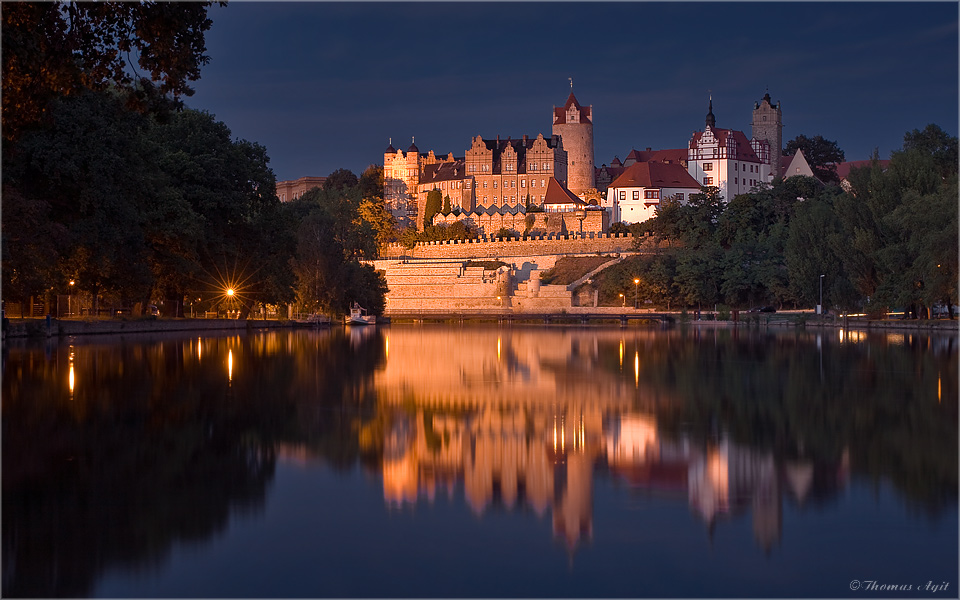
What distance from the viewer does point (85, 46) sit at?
54.5ft

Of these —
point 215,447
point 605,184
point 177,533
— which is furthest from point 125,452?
point 605,184

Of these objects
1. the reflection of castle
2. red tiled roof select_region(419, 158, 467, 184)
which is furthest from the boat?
red tiled roof select_region(419, 158, 467, 184)

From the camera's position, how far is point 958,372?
19.0 meters

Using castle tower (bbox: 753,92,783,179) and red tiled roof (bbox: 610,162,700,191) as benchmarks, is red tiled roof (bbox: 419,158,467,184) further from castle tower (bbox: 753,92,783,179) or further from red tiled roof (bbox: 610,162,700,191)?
castle tower (bbox: 753,92,783,179)

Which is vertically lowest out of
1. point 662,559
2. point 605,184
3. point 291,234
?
point 662,559

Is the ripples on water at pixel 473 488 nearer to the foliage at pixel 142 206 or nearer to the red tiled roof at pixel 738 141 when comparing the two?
Answer: the foliage at pixel 142 206

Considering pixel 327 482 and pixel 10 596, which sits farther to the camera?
pixel 327 482

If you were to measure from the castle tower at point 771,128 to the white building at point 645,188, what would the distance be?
10.6 m

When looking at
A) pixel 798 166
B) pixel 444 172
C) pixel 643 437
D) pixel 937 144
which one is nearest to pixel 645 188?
pixel 798 166

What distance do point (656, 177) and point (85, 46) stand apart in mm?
93272

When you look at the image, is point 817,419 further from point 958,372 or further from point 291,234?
point 291,234

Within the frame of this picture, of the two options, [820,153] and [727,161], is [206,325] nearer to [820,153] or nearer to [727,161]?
[727,161]

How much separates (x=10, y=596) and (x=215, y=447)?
14.7ft

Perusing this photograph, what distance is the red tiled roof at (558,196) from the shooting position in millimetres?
113188
